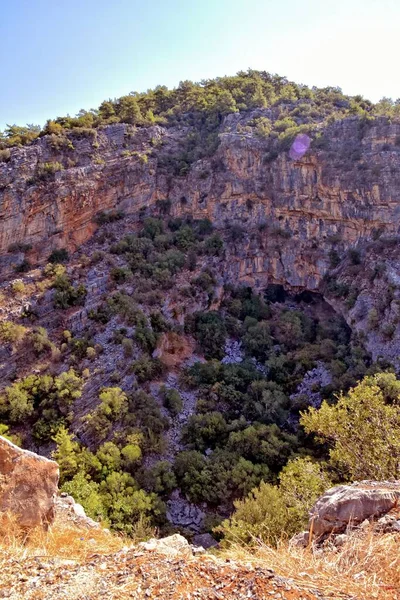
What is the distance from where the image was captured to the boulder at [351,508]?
5121 millimetres

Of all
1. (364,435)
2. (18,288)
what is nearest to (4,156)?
(18,288)

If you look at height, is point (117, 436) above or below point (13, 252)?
below

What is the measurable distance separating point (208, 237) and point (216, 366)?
13.3m

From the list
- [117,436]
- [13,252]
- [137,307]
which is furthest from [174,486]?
[13,252]

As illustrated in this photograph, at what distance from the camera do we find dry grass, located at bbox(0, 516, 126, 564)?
15.5 ft

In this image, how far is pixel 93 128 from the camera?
32312mm

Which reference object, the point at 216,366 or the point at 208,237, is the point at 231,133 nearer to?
the point at 208,237

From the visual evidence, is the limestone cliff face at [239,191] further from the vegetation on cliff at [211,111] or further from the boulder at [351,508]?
the boulder at [351,508]

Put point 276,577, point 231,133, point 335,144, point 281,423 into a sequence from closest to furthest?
point 276,577 < point 281,423 < point 335,144 < point 231,133

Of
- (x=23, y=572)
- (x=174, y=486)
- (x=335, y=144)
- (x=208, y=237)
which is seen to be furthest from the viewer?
(x=208, y=237)

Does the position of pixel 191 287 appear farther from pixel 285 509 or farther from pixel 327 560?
pixel 327 560

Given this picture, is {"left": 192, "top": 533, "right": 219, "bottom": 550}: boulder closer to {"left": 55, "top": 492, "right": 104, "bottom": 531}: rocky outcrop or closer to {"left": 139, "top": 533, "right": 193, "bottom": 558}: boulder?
{"left": 55, "top": 492, "right": 104, "bottom": 531}: rocky outcrop

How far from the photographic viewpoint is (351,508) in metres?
5.24

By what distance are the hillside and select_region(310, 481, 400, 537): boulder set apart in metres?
4.55
